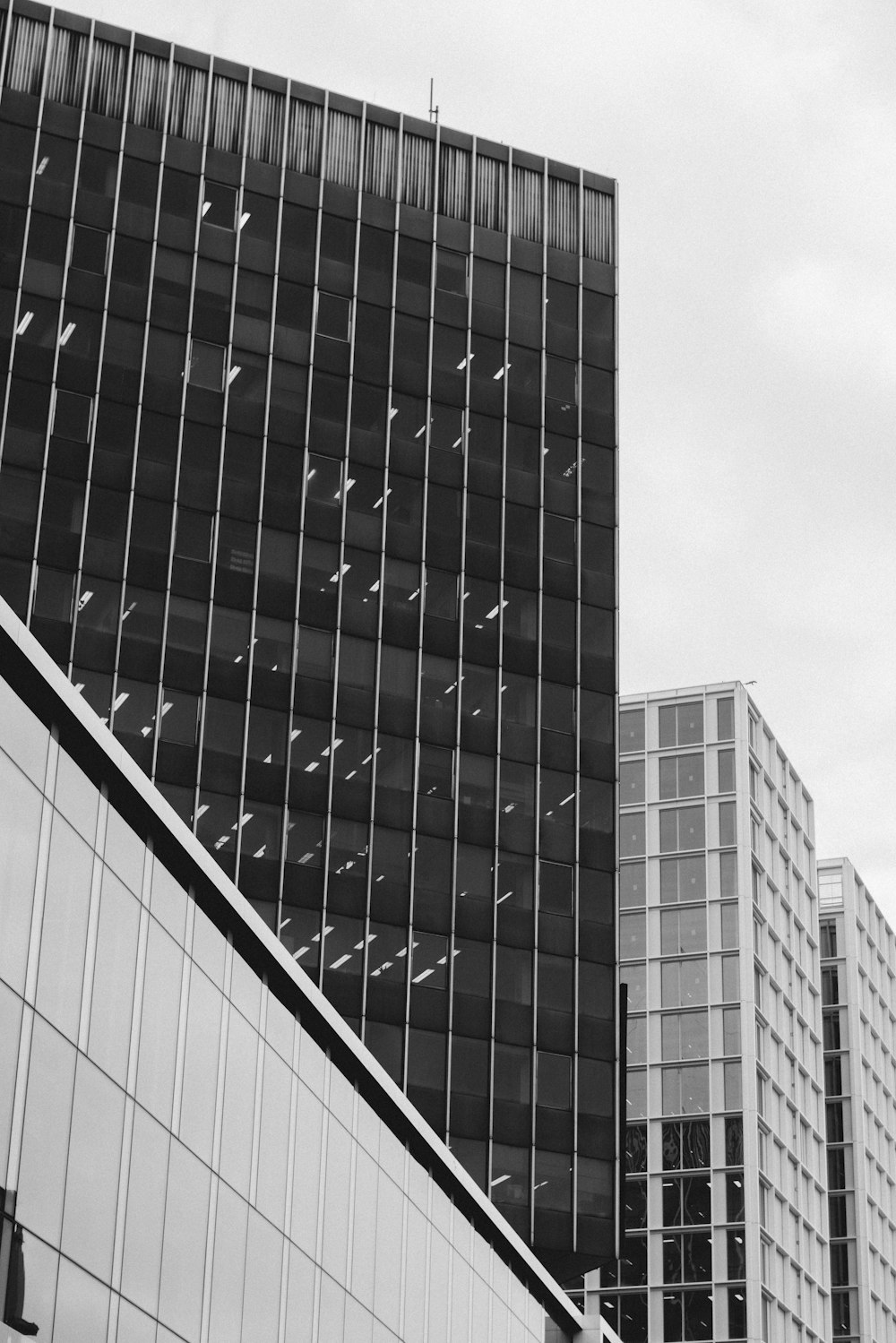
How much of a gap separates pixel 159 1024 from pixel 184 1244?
307 centimetres

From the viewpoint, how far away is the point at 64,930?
88.0 ft

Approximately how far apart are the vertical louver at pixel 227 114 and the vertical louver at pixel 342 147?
349 cm

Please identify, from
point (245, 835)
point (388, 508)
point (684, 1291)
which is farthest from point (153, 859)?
point (684, 1291)

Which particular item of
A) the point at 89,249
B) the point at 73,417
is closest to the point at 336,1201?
the point at 73,417

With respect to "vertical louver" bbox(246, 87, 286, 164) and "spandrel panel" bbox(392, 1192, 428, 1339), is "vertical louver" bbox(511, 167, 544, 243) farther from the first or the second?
"spandrel panel" bbox(392, 1192, 428, 1339)

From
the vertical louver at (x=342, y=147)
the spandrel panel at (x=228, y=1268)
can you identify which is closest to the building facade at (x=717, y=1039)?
the vertical louver at (x=342, y=147)

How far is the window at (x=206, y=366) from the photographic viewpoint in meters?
76.4

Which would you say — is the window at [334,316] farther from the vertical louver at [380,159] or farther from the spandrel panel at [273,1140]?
the spandrel panel at [273,1140]

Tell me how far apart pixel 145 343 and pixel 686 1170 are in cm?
4738

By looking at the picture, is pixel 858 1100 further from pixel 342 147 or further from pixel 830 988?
pixel 342 147

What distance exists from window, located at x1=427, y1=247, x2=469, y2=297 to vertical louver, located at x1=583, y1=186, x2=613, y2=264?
18.7 feet

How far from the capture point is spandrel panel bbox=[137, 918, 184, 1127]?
95.7 ft

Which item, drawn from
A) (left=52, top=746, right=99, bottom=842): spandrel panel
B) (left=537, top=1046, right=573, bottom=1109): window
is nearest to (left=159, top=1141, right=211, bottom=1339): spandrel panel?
(left=52, top=746, right=99, bottom=842): spandrel panel

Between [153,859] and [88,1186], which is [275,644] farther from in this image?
[88,1186]
